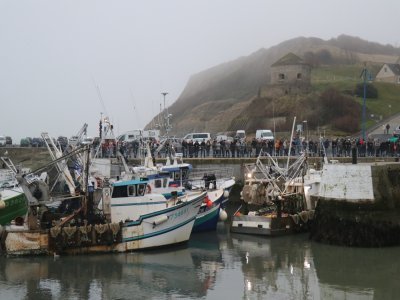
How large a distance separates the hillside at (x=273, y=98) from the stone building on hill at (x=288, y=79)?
127 cm

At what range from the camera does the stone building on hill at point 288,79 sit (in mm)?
73438

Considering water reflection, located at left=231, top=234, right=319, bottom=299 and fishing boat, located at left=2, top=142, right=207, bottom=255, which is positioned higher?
fishing boat, located at left=2, top=142, right=207, bottom=255

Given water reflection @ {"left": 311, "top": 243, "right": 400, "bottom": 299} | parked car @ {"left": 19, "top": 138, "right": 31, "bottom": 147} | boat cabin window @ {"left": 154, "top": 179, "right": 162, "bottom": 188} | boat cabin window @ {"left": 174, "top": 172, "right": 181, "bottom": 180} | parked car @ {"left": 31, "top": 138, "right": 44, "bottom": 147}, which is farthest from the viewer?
parked car @ {"left": 19, "top": 138, "right": 31, "bottom": 147}

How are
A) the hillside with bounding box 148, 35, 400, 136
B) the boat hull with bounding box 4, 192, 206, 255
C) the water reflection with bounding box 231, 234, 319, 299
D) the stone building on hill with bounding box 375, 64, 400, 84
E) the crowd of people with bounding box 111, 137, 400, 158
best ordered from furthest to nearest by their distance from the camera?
the stone building on hill with bounding box 375, 64, 400, 84
the hillside with bounding box 148, 35, 400, 136
the crowd of people with bounding box 111, 137, 400, 158
the boat hull with bounding box 4, 192, 206, 255
the water reflection with bounding box 231, 234, 319, 299

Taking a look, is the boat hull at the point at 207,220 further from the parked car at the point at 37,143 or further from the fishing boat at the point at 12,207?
the parked car at the point at 37,143

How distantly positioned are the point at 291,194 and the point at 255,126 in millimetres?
44247

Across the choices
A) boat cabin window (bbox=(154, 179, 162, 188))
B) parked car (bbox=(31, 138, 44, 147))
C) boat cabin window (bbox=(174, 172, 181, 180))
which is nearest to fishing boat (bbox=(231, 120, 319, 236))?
boat cabin window (bbox=(174, 172, 181, 180))

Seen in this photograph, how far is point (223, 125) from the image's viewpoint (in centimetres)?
8375

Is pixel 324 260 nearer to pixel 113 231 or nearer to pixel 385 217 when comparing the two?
pixel 385 217

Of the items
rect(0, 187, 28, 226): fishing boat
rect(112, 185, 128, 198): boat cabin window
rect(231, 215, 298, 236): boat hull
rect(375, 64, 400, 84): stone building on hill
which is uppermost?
rect(375, 64, 400, 84): stone building on hill

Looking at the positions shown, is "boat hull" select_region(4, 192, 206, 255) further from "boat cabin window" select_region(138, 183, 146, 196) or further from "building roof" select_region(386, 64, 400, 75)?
"building roof" select_region(386, 64, 400, 75)

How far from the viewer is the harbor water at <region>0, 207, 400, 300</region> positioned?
16.1 meters

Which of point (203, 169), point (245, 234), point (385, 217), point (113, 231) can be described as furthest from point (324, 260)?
point (203, 169)

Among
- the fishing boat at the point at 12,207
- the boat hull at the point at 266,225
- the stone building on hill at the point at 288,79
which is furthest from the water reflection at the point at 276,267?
the stone building on hill at the point at 288,79
